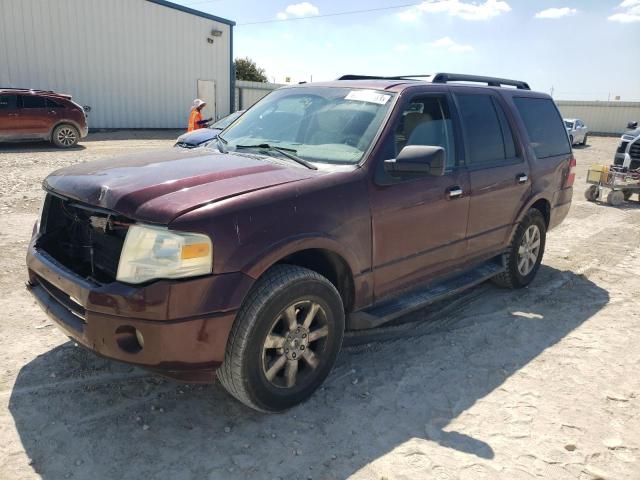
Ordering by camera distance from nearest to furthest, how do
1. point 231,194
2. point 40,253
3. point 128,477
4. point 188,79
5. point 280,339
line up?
point 128,477, point 231,194, point 280,339, point 40,253, point 188,79

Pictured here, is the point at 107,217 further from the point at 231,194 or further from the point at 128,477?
the point at 128,477

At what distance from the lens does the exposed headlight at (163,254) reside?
2.59 m

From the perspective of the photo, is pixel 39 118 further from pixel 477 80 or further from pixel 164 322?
pixel 164 322

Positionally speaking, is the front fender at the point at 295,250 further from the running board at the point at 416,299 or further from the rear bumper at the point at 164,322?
the running board at the point at 416,299

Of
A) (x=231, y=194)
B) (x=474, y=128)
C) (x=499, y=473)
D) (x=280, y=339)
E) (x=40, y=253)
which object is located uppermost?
(x=474, y=128)

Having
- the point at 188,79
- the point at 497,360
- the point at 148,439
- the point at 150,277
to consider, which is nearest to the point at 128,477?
the point at 148,439

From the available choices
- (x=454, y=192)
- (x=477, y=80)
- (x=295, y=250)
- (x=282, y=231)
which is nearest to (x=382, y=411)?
(x=295, y=250)

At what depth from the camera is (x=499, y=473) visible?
8.92ft

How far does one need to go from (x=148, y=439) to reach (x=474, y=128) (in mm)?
3378

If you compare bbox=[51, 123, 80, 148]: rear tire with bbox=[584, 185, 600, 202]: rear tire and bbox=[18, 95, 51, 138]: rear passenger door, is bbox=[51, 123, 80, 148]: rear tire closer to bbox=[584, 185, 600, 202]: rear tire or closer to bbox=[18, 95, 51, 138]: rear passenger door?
bbox=[18, 95, 51, 138]: rear passenger door

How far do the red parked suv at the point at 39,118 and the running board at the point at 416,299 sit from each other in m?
14.2

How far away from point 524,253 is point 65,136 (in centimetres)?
1443

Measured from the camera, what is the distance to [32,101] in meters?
14.8

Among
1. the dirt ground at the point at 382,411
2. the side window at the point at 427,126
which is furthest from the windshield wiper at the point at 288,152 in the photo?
the dirt ground at the point at 382,411
